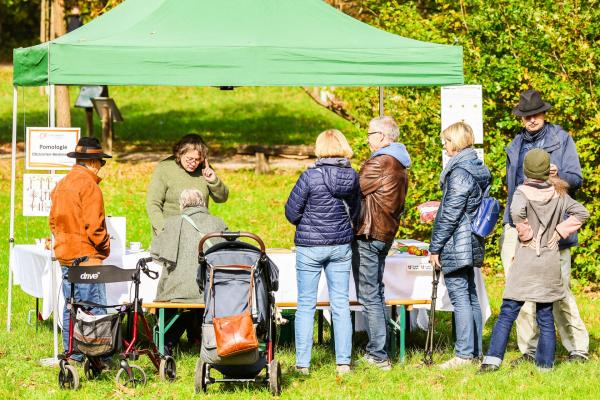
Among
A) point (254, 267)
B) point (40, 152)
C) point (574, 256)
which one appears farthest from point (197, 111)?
point (254, 267)

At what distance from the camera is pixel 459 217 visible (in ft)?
26.5

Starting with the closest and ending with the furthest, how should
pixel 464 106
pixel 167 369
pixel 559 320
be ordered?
pixel 167 369, pixel 559 320, pixel 464 106

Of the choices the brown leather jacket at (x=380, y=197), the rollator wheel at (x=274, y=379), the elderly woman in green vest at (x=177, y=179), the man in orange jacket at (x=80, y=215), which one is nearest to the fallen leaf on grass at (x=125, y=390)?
the man in orange jacket at (x=80, y=215)

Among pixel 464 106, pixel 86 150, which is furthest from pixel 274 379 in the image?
pixel 464 106

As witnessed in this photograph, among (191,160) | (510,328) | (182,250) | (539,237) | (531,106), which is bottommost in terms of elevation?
(510,328)

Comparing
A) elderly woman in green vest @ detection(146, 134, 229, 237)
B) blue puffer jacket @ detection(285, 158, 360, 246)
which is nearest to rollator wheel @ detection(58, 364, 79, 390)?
elderly woman in green vest @ detection(146, 134, 229, 237)

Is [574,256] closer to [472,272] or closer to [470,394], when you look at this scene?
[472,272]

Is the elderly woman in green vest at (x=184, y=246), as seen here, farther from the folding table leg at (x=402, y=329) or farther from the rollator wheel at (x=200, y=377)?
the folding table leg at (x=402, y=329)

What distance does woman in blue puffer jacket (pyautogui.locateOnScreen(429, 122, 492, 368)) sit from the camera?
8055 millimetres

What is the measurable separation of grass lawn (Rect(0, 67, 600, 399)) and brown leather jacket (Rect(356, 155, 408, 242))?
1.04 m

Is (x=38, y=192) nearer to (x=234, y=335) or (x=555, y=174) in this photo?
(x=234, y=335)

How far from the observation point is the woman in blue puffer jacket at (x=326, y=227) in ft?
25.7

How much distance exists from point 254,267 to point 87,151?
68.5 inches

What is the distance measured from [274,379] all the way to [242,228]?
9.00 metres
